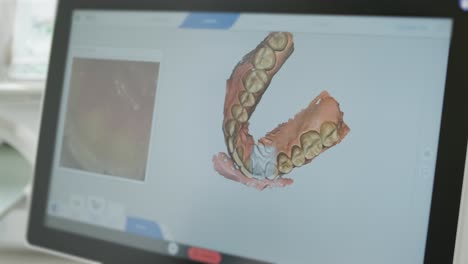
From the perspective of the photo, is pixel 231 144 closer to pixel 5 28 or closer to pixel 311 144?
pixel 311 144

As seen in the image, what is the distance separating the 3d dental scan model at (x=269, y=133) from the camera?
14.5 inches

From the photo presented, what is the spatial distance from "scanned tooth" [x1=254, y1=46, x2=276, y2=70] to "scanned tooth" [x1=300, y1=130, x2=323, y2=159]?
7 centimetres

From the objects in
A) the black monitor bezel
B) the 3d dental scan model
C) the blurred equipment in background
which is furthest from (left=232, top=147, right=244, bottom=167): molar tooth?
the blurred equipment in background

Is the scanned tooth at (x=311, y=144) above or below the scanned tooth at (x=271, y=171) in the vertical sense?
above

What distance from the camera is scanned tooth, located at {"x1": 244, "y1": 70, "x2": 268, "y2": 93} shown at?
389 millimetres

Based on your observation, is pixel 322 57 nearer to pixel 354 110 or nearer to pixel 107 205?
pixel 354 110

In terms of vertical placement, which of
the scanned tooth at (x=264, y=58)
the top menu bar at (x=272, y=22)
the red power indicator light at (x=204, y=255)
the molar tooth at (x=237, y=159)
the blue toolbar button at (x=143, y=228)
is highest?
the top menu bar at (x=272, y=22)

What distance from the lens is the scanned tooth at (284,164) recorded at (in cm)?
38

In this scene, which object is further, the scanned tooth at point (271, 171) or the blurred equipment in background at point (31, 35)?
the blurred equipment in background at point (31, 35)

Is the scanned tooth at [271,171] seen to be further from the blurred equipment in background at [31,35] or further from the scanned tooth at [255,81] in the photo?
the blurred equipment in background at [31,35]

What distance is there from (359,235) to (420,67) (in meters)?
0.14

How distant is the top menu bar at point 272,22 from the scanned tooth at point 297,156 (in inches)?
3.9

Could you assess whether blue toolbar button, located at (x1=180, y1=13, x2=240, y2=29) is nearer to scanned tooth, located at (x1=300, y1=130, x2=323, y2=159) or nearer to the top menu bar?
the top menu bar

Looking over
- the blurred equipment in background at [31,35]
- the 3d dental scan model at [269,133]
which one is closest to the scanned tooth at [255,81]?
the 3d dental scan model at [269,133]
